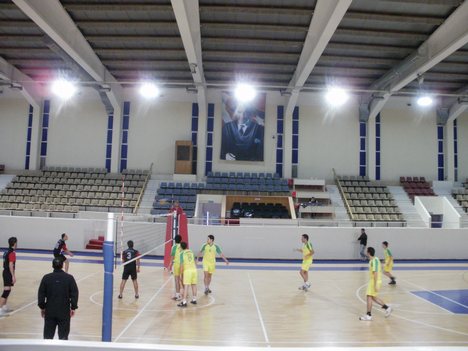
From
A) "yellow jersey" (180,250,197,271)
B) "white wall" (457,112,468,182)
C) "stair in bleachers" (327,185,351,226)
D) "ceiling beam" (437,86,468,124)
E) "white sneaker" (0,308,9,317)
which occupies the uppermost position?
"ceiling beam" (437,86,468,124)

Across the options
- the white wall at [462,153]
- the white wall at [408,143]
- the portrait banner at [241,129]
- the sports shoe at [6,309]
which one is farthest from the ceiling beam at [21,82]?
the white wall at [462,153]

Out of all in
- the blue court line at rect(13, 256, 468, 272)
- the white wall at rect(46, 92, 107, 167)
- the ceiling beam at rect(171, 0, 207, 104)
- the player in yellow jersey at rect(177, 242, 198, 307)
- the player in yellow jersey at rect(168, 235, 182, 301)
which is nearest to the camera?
the player in yellow jersey at rect(177, 242, 198, 307)

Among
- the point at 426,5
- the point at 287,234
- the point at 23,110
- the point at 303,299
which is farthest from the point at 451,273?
the point at 23,110

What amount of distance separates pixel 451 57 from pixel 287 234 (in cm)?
1338

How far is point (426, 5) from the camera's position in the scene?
16469 millimetres

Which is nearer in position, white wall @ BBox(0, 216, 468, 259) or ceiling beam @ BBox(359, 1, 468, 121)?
ceiling beam @ BBox(359, 1, 468, 121)

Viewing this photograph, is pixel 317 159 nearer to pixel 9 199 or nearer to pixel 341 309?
Result: pixel 341 309

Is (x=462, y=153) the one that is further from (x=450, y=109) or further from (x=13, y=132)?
(x=13, y=132)

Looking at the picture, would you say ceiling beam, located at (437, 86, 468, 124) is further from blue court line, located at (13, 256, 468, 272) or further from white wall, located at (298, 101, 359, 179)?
blue court line, located at (13, 256, 468, 272)

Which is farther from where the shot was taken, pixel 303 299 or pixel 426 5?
pixel 426 5

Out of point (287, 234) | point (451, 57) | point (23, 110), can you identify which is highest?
point (451, 57)

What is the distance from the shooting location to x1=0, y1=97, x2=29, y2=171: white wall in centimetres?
2748

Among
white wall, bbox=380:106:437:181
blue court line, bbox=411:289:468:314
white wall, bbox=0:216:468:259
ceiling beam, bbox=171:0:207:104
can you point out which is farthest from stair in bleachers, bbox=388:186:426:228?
ceiling beam, bbox=171:0:207:104

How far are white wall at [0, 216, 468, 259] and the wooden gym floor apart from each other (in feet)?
10.2
